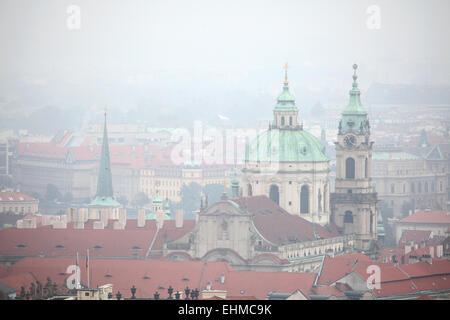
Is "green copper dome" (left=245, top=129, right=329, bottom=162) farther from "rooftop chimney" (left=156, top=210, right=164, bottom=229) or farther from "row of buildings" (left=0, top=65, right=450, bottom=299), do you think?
"rooftop chimney" (left=156, top=210, right=164, bottom=229)

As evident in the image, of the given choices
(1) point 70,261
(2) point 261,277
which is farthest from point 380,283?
(1) point 70,261

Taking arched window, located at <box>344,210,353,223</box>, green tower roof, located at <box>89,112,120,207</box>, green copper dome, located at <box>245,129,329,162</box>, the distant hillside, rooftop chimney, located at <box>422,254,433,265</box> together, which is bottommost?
rooftop chimney, located at <box>422,254,433,265</box>

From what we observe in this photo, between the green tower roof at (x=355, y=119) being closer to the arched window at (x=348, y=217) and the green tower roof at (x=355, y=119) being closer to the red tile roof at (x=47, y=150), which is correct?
the arched window at (x=348, y=217)

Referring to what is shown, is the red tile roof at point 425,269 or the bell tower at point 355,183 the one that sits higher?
the bell tower at point 355,183

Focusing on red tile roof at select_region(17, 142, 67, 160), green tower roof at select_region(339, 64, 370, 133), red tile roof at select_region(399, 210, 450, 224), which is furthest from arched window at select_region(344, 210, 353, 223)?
red tile roof at select_region(17, 142, 67, 160)

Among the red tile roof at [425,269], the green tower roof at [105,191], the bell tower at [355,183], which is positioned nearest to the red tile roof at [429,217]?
the green tower roof at [105,191]
